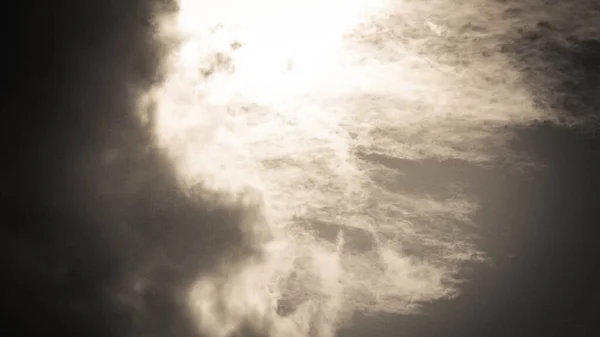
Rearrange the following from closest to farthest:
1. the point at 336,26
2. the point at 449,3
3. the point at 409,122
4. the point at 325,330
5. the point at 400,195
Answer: the point at 449,3
the point at 336,26
the point at 409,122
the point at 400,195
the point at 325,330

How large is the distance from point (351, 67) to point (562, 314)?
10.4m

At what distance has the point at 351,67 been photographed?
11961 millimetres

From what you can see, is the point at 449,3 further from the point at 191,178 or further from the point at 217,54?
the point at 191,178

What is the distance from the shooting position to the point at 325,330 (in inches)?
552

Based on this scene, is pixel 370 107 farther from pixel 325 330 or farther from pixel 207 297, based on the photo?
pixel 207 297

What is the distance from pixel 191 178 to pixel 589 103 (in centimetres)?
1059

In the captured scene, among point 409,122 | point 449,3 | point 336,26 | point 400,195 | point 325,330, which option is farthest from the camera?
point 325,330

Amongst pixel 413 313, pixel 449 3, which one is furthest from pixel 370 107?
pixel 413 313

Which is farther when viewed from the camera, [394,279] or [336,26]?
[394,279]

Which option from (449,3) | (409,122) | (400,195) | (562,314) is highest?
(449,3)

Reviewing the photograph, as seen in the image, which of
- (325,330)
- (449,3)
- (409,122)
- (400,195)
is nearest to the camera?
(449,3)

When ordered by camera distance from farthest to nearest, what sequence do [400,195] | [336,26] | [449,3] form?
1. [400,195]
2. [336,26]
3. [449,3]

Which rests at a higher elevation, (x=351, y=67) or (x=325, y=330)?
(x=351, y=67)

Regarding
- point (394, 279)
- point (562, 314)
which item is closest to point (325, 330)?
point (394, 279)
